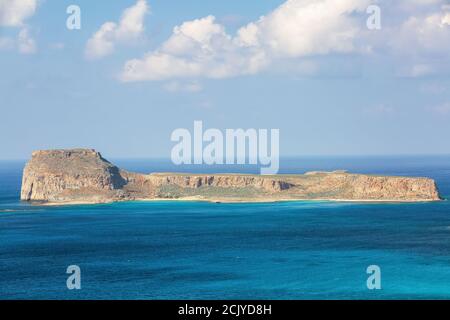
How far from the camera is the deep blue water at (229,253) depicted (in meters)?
84.8

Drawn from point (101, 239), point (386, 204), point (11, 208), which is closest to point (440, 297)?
point (101, 239)

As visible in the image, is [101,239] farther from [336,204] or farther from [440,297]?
[336,204]

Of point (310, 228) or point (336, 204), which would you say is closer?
point (310, 228)

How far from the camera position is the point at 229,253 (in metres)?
113

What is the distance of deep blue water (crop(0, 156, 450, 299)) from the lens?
84812 millimetres

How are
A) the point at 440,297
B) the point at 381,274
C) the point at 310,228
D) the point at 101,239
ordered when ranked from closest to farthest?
1. the point at 440,297
2. the point at 381,274
3. the point at 101,239
4. the point at 310,228

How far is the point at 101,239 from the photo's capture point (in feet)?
432

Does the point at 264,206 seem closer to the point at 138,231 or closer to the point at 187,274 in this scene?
the point at 138,231

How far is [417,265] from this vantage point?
99.1 meters
